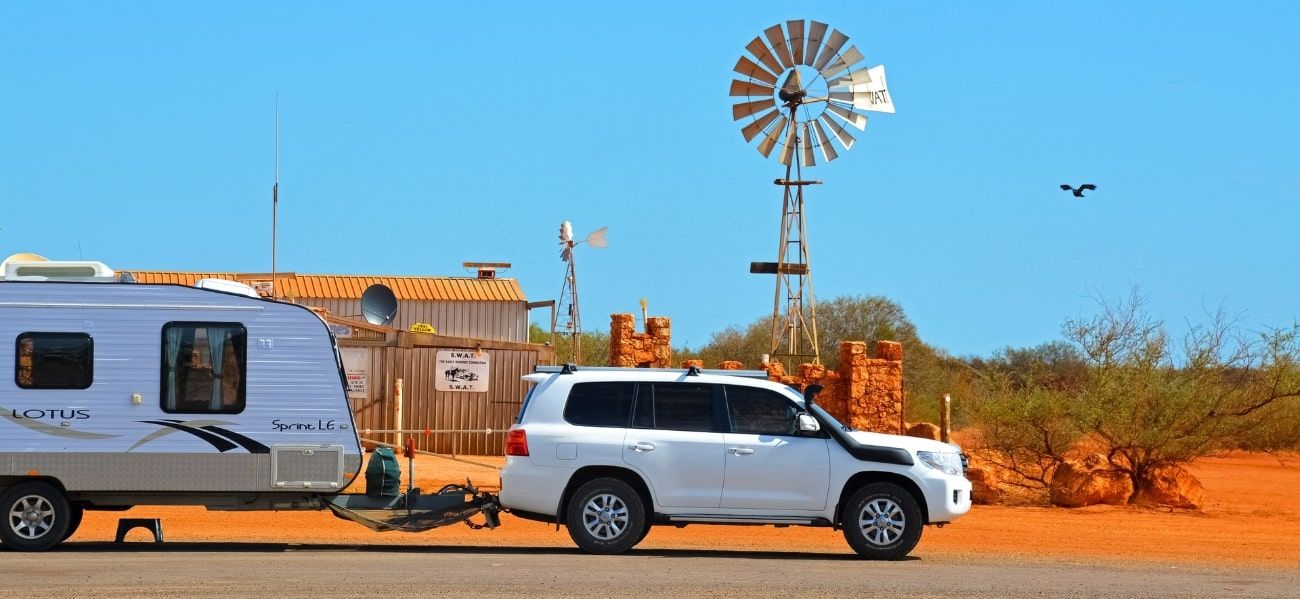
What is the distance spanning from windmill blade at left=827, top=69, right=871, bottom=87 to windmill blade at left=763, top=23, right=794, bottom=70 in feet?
3.67

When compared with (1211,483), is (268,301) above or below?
above

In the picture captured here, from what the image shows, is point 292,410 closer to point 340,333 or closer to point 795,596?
point 795,596

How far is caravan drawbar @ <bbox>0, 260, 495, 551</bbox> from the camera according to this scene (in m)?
14.6

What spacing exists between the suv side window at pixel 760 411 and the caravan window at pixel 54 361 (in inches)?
239

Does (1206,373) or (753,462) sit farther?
(1206,373)

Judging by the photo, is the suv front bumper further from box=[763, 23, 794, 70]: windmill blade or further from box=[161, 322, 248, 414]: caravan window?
box=[763, 23, 794, 70]: windmill blade

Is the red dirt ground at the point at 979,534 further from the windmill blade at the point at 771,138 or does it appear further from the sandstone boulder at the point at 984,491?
the windmill blade at the point at 771,138

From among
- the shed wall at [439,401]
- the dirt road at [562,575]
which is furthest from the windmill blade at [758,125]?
the dirt road at [562,575]

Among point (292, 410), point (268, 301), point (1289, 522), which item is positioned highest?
point (268, 301)

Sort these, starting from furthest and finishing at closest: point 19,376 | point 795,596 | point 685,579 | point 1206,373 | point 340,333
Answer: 1. point 340,333
2. point 1206,373
3. point 19,376
4. point 685,579
5. point 795,596

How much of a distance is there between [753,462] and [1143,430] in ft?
37.3

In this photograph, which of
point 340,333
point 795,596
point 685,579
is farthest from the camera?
point 340,333

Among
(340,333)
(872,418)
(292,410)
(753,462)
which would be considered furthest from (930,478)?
(340,333)

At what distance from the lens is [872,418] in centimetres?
2508
